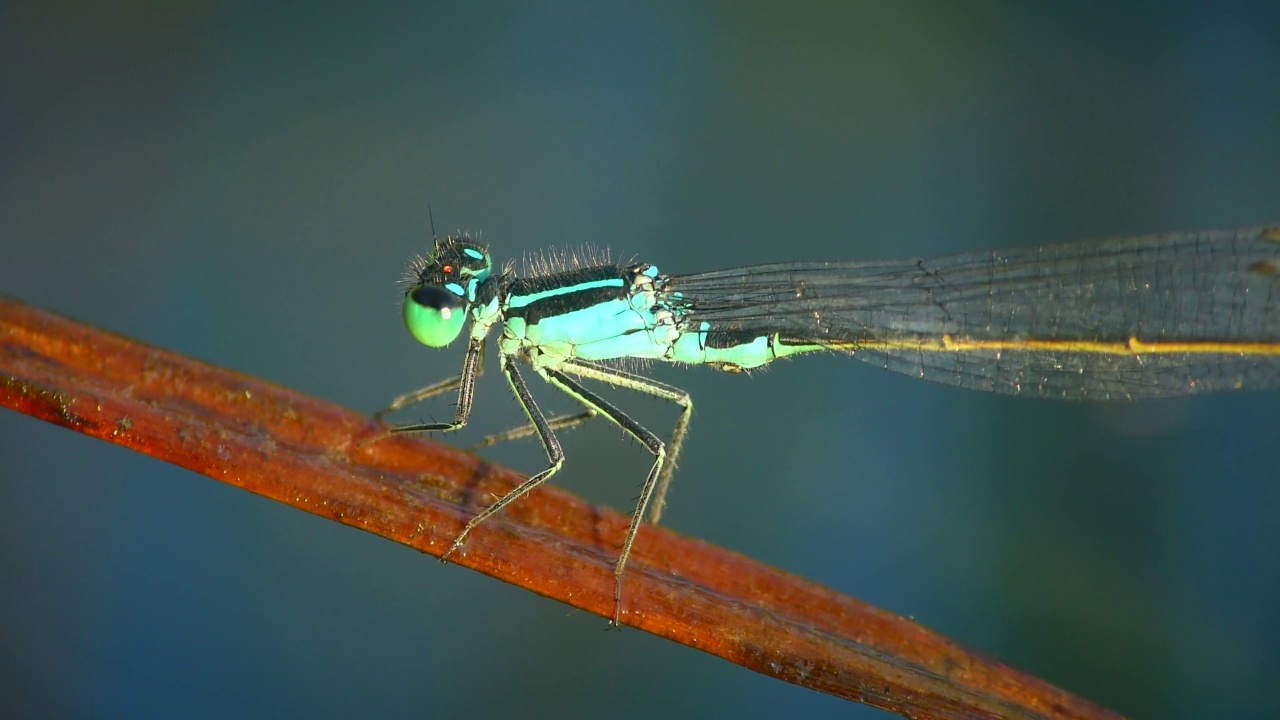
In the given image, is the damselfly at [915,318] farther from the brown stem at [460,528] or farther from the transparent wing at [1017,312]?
the brown stem at [460,528]

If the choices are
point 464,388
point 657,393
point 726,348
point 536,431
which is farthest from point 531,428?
point 726,348

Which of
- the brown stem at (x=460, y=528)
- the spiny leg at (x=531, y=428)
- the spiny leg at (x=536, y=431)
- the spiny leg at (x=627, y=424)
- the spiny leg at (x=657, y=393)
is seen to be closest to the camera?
the brown stem at (x=460, y=528)

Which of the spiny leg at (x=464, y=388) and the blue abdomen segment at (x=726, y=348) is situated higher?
the blue abdomen segment at (x=726, y=348)

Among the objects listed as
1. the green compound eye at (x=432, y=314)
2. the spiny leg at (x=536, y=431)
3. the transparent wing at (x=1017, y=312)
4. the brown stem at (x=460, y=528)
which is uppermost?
the transparent wing at (x=1017, y=312)

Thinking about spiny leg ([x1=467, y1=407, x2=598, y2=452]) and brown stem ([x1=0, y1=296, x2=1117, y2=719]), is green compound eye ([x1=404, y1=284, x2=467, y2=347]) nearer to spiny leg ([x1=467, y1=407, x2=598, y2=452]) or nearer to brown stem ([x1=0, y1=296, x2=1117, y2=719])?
spiny leg ([x1=467, y1=407, x2=598, y2=452])

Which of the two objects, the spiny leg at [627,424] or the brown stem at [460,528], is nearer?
the brown stem at [460,528]

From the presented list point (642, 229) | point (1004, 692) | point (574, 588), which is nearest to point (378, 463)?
point (574, 588)

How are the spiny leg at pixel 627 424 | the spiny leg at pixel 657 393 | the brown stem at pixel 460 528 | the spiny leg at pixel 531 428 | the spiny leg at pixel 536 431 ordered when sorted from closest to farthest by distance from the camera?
the brown stem at pixel 460 528
the spiny leg at pixel 536 431
the spiny leg at pixel 627 424
the spiny leg at pixel 657 393
the spiny leg at pixel 531 428

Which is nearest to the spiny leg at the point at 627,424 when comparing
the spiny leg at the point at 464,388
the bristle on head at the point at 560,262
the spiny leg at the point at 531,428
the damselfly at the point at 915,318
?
the damselfly at the point at 915,318
